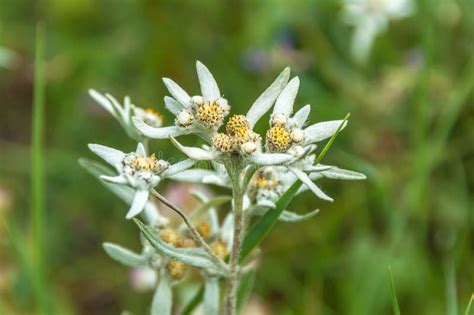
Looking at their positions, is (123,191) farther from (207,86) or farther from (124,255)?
(207,86)

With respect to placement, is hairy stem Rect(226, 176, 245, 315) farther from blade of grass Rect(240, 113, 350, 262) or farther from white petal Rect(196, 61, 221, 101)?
white petal Rect(196, 61, 221, 101)

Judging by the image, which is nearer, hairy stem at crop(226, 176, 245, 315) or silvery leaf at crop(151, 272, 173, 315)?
hairy stem at crop(226, 176, 245, 315)

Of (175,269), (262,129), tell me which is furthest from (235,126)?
(262,129)

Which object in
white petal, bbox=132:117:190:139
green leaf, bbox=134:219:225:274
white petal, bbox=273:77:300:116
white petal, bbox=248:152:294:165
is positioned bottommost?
green leaf, bbox=134:219:225:274

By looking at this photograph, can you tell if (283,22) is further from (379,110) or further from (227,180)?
(227,180)

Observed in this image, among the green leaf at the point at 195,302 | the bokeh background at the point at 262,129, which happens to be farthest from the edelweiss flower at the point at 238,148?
the bokeh background at the point at 262,129

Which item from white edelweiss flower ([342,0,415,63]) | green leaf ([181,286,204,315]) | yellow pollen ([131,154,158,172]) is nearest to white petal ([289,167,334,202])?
yellow pollen ([131,154,158,172])
